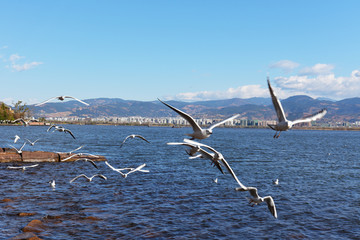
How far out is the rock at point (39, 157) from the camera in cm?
3666

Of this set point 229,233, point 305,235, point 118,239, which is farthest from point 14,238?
point 305,235

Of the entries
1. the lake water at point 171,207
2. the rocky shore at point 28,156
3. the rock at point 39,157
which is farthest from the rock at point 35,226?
the rock at point 39,157

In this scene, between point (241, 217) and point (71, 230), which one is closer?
point (71, 230)

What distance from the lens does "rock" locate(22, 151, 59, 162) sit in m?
Answer: 36.7

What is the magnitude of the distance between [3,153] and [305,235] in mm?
33222

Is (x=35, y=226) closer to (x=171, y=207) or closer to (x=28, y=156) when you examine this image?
(x=171, y=207)

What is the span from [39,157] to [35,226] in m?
24.1

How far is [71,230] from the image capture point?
15445mm

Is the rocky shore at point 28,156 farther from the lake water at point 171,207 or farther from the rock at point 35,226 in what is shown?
the rock at point 35,226

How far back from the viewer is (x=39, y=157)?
123 feet

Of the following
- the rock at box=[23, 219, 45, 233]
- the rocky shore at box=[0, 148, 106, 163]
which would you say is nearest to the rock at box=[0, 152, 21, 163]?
the rocky shore at box=[0, 148, 106, 163]

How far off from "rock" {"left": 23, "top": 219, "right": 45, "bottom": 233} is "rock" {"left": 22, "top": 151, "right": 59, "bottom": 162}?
2316 centimetres

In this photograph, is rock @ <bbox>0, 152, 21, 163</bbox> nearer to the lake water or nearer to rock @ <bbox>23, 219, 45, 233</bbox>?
the lake water

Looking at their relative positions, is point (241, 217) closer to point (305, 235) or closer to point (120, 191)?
point (305, 235)
